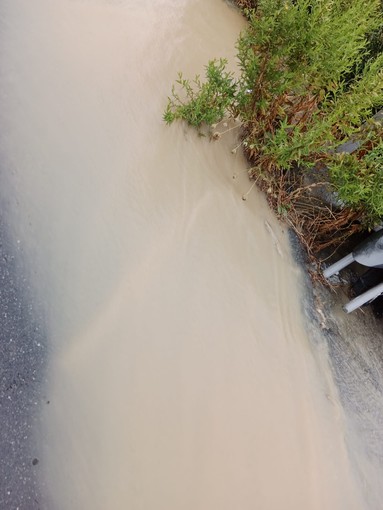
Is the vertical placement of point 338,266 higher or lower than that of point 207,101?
lower

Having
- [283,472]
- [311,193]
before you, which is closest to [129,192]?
[311,193]

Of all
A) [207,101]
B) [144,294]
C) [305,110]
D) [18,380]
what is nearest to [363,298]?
[305,110]

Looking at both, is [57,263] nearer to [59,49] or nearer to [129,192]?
[129,192]

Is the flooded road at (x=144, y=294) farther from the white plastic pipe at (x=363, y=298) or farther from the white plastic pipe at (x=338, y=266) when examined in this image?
the white plastic pipe at (x=363, y=298)

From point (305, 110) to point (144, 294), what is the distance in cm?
226

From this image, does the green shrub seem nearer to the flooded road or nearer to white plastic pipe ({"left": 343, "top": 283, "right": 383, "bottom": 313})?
the flooded road

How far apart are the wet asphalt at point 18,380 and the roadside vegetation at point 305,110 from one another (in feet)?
6.29

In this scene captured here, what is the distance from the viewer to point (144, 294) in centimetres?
303

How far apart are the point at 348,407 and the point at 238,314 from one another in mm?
1163

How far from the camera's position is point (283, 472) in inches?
115

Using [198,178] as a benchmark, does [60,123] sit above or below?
below

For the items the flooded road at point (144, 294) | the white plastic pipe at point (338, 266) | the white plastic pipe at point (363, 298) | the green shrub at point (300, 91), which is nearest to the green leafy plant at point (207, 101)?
the green shrub at point (300, 91)

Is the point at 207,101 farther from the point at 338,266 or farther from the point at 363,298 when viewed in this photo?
the point at 363,298

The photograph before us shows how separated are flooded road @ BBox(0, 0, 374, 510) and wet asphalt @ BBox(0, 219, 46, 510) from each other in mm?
49
